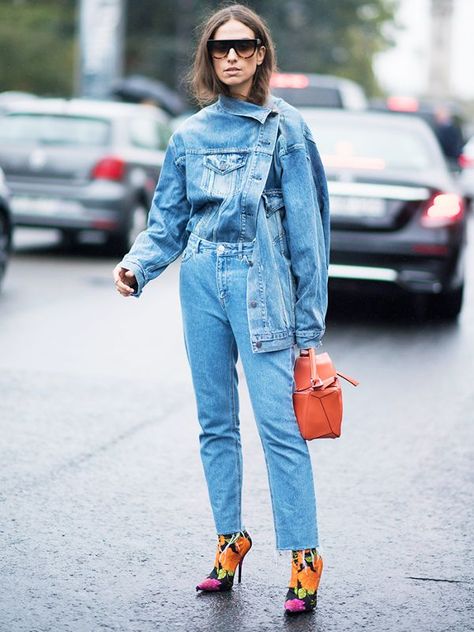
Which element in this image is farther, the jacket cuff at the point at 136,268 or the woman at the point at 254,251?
the jacket cuff at the point at 136,268

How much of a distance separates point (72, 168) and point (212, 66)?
403 inches

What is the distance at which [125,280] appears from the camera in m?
4.09

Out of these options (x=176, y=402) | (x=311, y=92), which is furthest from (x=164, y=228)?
(x=311, y=92)

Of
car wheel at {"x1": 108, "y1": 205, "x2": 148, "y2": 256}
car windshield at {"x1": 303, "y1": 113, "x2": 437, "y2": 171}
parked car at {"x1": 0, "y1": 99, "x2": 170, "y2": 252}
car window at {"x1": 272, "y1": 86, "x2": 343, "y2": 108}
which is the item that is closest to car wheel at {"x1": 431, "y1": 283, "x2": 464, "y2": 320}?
car windshield at {"x1": 303, "y1": 113, "x2": 437, "y2": 171}

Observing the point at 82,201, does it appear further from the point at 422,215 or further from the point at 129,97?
the point at 129,97

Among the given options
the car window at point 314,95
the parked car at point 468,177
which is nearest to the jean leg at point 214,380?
the car window at point 314,95

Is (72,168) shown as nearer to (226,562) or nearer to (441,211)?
(441,211)

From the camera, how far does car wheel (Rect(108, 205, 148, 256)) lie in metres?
14.6

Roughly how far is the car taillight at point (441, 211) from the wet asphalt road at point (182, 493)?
910 mm

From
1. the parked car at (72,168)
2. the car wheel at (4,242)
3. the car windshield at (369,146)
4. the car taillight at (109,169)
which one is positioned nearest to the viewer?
the car windshield at (369,146)

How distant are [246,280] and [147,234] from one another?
41 cm

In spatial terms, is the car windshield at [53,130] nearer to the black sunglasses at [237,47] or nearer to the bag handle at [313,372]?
the black sunglasses at [237,47]

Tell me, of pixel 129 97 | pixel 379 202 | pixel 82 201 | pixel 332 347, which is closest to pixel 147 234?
pixel 332 347

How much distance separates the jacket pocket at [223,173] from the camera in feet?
12.8
